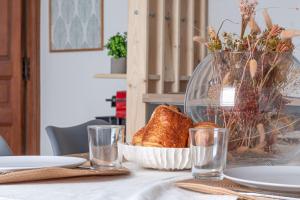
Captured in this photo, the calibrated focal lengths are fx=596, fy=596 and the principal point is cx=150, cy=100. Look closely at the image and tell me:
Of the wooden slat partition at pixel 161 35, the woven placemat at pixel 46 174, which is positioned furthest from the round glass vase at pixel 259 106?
the wooden slat partition at pixel 161 35

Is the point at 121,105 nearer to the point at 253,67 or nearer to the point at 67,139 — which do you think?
the point at 67,139

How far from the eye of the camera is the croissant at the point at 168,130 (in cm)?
136

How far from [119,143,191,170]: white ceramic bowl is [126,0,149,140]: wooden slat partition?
6.19 ft

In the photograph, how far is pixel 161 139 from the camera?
1355mm

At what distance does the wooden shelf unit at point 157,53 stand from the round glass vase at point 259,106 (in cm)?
179

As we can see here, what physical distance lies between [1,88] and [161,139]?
3648 mm

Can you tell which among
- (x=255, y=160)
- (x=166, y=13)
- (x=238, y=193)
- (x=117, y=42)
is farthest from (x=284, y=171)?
(x=117, y=42)

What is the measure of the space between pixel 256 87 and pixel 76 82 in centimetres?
344

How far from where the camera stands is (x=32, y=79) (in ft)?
16.0

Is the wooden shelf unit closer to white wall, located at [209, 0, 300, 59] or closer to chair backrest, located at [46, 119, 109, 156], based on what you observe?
white wall, located at [209, 0, 300, 59]

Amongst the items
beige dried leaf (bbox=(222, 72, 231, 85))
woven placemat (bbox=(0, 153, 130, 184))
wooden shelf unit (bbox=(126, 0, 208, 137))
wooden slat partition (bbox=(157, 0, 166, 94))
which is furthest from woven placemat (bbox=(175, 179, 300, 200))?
wooden slat partition (bbox=(157, 0, 166, 94))

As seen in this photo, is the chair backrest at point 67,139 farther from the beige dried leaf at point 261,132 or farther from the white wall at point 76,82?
the white wall at point 76,82

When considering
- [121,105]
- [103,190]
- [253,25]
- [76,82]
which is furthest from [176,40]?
[103,190]

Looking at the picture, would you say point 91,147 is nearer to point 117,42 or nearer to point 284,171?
point 284,171
